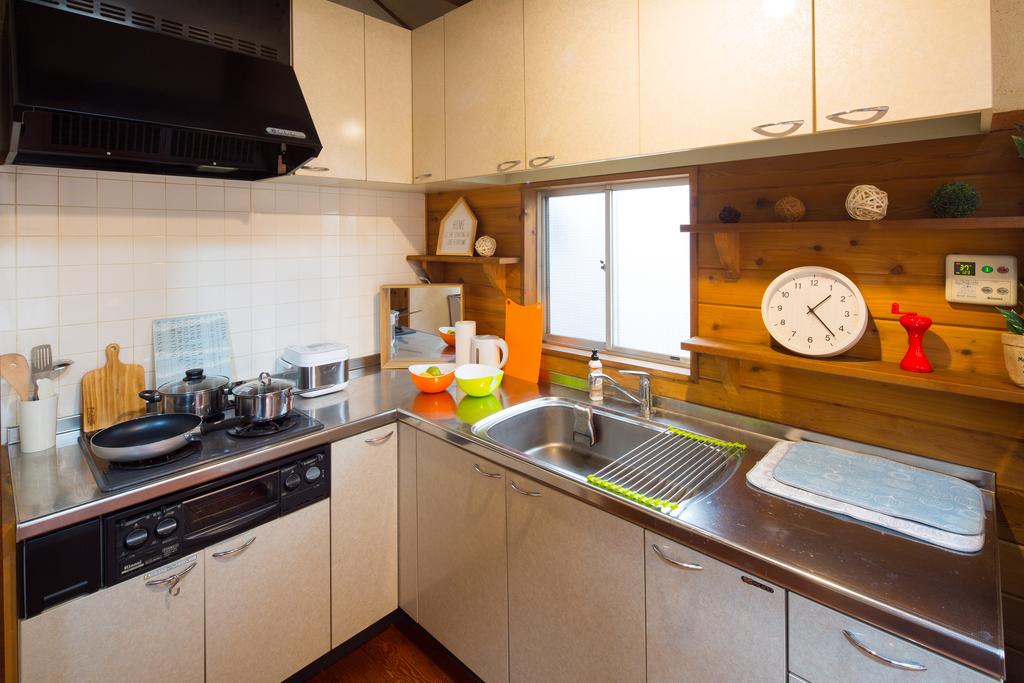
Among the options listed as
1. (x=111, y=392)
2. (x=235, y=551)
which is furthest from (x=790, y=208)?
(x=111, y=392)

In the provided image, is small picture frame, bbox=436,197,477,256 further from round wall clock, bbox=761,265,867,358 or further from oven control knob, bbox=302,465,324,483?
round wall clock, bbox=761,265,867,358

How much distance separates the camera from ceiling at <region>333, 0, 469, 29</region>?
2.08m

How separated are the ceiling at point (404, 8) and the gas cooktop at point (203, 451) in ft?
5.23

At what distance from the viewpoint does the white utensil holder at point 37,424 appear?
1513 mm

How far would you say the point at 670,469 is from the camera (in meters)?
1.42

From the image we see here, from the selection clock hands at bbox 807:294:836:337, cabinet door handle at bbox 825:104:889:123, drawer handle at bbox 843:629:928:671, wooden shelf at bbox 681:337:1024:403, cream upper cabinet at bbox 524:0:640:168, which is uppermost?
cream upper cabinet at bbox 524:0:640:168

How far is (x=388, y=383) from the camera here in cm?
228

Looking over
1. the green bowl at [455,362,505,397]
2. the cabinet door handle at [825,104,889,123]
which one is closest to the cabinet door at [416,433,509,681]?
the green bowl at [455,362,505,397]

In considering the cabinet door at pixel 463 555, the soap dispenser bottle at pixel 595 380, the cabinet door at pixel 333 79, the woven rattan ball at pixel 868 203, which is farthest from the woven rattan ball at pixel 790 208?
the cabinet door at pixel 333 79

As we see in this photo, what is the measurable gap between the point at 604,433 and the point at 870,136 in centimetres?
114

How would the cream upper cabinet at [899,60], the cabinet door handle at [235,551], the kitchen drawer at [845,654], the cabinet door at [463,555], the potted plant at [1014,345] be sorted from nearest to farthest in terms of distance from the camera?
the kitchen drawer at [845,654]
the cream upper cabinet at [899,60]
the potted plant at [1014,345]
the cabinet door handle at [235,551]
the cabinet door at [463,555]

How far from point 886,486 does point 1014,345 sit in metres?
0.40

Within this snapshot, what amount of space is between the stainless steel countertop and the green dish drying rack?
3 centimetres

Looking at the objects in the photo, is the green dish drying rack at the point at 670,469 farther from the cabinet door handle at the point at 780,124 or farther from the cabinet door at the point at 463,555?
the cabinet door handle at the point at 780,124
